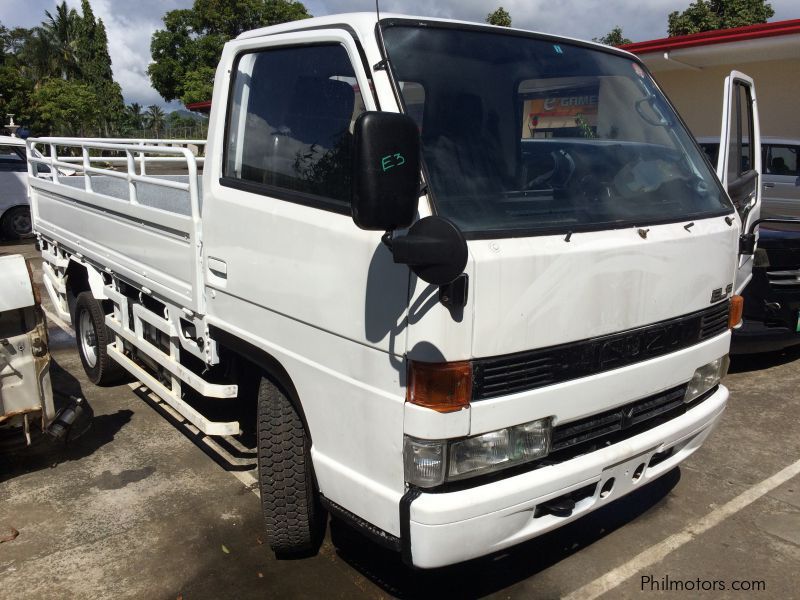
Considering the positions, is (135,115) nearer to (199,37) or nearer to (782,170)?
(199,37)

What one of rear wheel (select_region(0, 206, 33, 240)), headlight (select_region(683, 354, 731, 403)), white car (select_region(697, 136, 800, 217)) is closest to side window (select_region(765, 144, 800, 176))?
white car (select_region(697, 136, 800, 217))

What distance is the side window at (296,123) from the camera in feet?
8.96

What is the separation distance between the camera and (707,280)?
3.02 meters

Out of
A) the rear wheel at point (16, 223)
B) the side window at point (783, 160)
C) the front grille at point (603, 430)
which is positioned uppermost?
the side window at point (783, 160)

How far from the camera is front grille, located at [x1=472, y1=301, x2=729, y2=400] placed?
2359 millimetres

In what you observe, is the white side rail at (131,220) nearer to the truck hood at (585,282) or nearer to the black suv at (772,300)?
the truck hood at (585,282)

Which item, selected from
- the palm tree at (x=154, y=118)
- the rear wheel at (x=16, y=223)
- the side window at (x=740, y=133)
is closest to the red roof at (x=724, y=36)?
the side window at (x=740, y=133)

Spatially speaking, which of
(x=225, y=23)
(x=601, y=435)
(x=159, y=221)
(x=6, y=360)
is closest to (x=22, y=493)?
(x=6, y=360)

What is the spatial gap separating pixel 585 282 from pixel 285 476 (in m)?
1.52

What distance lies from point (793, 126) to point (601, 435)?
1278 cm

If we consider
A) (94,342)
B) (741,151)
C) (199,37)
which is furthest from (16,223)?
(199,37)

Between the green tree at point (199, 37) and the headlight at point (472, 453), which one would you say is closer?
the headlight at point (472, 453)

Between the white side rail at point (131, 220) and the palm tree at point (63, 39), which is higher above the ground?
the palm tree at point (63, 39)

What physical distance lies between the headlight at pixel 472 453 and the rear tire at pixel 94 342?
11.6 feet
